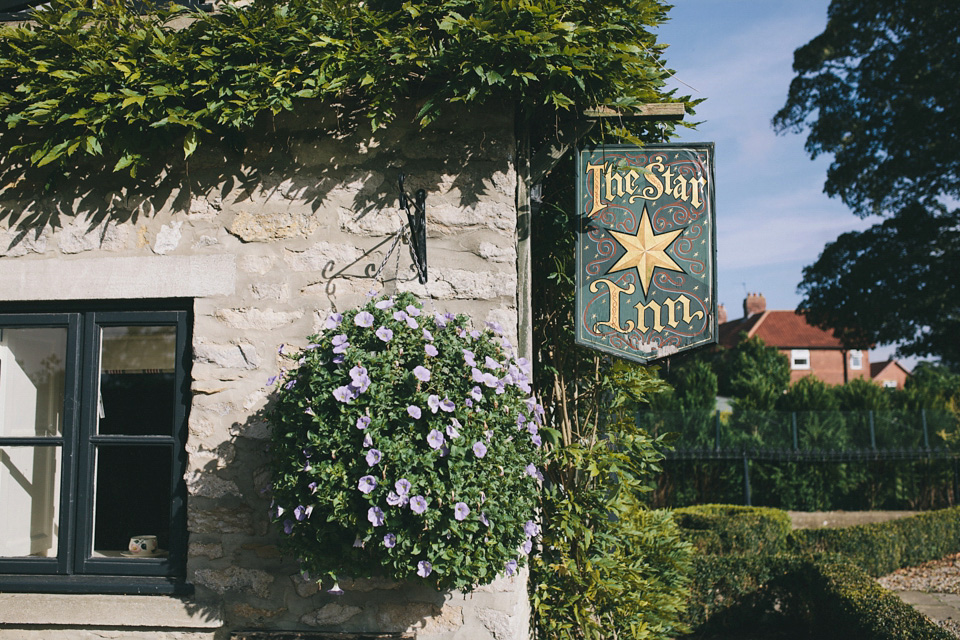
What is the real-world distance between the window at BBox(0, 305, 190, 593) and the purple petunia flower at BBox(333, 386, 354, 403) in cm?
120

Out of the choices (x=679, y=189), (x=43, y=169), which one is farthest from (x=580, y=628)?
(x=43, y=169)

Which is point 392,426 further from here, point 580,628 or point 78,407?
point 78,407

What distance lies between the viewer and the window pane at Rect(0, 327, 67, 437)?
3.53 m

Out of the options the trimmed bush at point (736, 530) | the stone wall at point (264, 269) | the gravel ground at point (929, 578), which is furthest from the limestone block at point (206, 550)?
the gravel ground at point (929, 578)

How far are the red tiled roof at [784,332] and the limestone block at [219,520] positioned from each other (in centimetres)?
3603

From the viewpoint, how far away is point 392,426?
255 centimetres

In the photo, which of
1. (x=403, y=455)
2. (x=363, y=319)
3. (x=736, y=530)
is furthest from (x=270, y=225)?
(x=736, y=530)

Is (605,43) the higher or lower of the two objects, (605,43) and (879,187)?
the lower

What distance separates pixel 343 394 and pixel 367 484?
1.11ft

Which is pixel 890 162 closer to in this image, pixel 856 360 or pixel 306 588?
pixel 306 588

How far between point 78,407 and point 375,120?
6.62 ft

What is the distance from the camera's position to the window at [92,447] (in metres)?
3.23

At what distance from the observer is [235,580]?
10.1 feet

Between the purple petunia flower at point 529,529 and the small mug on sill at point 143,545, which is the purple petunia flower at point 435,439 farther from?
the small mug on sill at point 143,545
